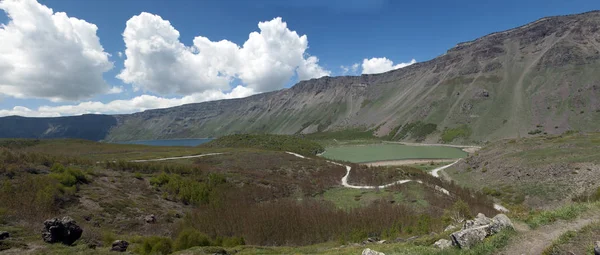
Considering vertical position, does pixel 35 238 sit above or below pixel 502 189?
above

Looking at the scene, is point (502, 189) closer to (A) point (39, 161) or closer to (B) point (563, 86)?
(A) point (39, 161)

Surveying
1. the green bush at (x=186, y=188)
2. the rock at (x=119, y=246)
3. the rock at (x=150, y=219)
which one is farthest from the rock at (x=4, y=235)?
the green bush at (x=186, y=188)

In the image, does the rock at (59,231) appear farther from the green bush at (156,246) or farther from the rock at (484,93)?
the rock at (484,93)

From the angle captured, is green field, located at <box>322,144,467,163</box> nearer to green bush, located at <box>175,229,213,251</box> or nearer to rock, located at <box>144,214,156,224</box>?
rock, located at <box>144,214,156,224</box>

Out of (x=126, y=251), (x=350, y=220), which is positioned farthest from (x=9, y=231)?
(x=350, y=220)

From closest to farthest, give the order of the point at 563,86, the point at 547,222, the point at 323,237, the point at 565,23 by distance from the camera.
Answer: the point at 547,222
the point at 323,237
the point at 563,86
the point at 565,23

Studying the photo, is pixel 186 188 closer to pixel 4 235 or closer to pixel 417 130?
pixel 4 235
